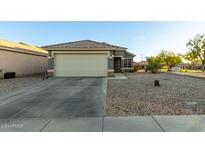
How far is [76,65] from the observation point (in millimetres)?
16766

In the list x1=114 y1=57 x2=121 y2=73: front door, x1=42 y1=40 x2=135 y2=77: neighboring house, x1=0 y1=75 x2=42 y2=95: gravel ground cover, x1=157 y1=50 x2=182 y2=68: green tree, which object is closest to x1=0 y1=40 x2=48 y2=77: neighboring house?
x1=0 y1=75 x2=42 y2=95: gravel ground cover

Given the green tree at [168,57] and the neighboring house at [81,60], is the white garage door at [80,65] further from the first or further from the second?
the green tree at [168,57]

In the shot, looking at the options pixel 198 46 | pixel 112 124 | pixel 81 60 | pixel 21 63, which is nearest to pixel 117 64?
pixel 81 60

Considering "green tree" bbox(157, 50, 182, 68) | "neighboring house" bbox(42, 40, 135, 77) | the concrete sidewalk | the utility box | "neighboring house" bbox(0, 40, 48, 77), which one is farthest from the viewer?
"green tree" bbox(157, 50, 182, 68)

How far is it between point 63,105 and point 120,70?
18111 mm

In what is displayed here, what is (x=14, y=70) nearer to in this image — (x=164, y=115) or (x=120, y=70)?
(x=120, y=70)

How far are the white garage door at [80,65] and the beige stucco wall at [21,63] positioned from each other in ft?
16.1

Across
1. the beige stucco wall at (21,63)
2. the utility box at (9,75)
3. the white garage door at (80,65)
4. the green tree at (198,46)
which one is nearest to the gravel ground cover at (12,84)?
the utility box at (9,75)

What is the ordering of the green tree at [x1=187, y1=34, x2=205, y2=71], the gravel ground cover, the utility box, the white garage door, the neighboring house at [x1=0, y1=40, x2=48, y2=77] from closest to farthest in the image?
the gravel ground cover
the utility box
the neighboring house at [x1=0, y1=40, x2=48, y2=77]
the white garage door
the green tree at [x1=187, y1=34, x2=205, y2=71]

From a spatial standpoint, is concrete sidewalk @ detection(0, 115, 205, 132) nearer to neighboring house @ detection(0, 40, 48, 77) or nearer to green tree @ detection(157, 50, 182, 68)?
neighboring house @ detection(0, 40, 48, 77)

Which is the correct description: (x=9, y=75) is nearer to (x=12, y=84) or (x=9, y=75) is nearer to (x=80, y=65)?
(x=12, y=84)

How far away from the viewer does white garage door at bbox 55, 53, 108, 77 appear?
16719 mm

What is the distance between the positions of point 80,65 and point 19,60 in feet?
24.6

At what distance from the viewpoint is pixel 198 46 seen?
Result: 40094 mm
